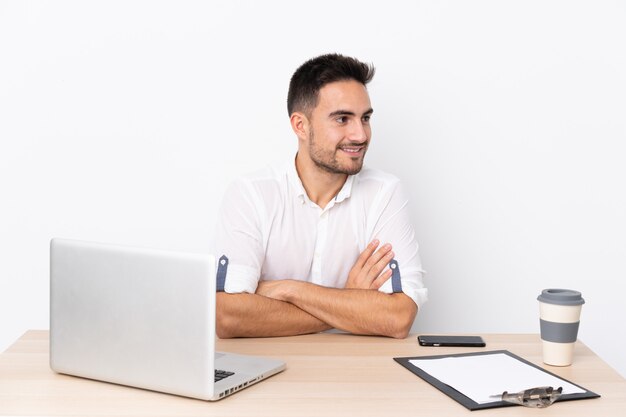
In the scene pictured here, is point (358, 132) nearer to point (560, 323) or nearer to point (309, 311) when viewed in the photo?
point (309, 311)

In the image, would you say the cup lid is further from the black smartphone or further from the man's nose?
the man's nose

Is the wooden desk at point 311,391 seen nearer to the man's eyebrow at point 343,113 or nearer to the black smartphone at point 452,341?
the black smartphone at point 452,341

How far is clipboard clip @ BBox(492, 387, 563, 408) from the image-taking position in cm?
152

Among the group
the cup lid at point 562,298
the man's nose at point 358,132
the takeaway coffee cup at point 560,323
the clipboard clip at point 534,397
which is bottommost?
the clipboard clip at point 534,397

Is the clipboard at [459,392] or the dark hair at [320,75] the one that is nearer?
the clipboard at [459,392]

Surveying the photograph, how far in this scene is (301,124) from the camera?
8.96ft

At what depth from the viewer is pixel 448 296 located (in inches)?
129

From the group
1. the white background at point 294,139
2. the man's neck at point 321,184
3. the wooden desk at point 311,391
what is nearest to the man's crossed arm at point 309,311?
the wooden desk at point 311,391

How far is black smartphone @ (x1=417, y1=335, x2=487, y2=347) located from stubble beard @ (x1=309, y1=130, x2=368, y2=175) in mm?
718

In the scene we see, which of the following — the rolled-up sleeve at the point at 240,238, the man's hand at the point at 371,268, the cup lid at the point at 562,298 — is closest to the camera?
the cup lid at the point at 562,298

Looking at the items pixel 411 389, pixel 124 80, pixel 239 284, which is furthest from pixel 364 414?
pixel 124 80

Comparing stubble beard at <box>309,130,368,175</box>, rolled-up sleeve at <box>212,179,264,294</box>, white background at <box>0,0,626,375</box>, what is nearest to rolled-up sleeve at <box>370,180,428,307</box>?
stubble beard at <box>309,130,368,175</box>

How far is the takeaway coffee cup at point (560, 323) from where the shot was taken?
1779 mm

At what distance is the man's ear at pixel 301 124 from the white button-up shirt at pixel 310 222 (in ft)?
0.53
